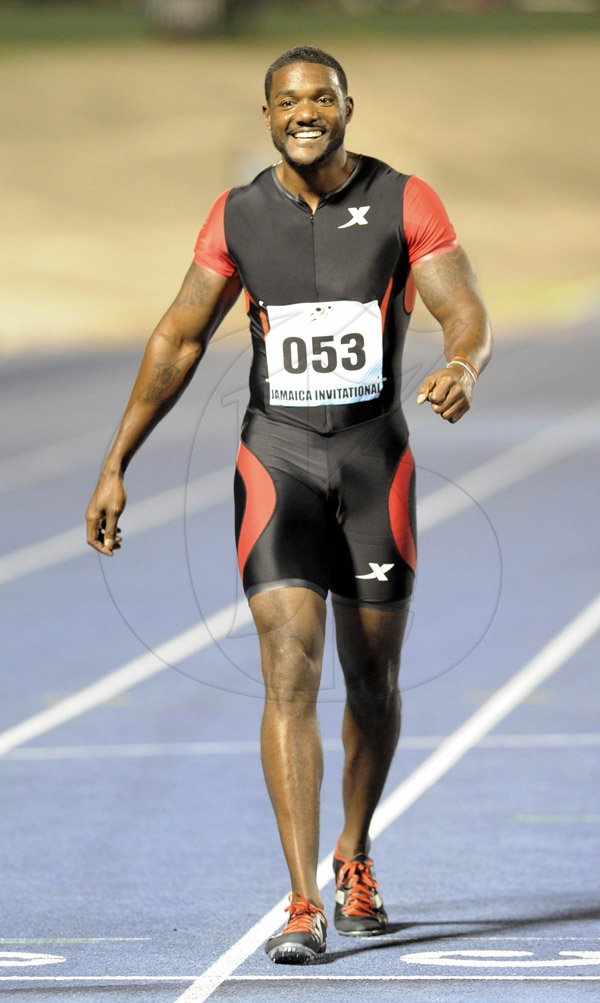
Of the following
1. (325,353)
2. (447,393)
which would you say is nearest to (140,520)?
(325,353)

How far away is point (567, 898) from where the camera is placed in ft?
17.6

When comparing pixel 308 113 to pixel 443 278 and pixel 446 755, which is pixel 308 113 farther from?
pixel 446 755

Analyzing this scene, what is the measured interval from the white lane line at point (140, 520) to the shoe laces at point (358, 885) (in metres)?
5.41

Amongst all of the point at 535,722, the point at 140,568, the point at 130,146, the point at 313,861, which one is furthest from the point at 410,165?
the point at 313,861

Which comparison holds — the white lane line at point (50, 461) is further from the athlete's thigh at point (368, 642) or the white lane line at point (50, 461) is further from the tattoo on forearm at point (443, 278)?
the tattoo on forearm at point (443, 278)

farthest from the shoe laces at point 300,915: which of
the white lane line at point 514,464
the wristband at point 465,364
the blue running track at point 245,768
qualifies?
the white lane line at point 514,464

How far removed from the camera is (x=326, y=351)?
15.9 feet

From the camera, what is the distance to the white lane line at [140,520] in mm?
11898

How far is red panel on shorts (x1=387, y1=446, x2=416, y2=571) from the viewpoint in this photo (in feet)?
16.3

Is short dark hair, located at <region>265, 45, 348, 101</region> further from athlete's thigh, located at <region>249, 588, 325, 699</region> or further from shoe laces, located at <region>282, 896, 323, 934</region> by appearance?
shoe laces, located at <region>282, 896, 323, 934</region>

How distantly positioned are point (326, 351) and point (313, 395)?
0.38ft

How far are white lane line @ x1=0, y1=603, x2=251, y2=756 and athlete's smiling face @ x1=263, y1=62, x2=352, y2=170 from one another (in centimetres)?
196

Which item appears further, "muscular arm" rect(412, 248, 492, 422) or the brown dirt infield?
the brown dirt infield

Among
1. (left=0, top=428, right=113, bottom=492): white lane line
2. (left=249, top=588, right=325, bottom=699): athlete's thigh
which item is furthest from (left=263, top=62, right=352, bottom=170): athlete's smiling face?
(left=0, top=428, right=113, bottom=492): white lane line
